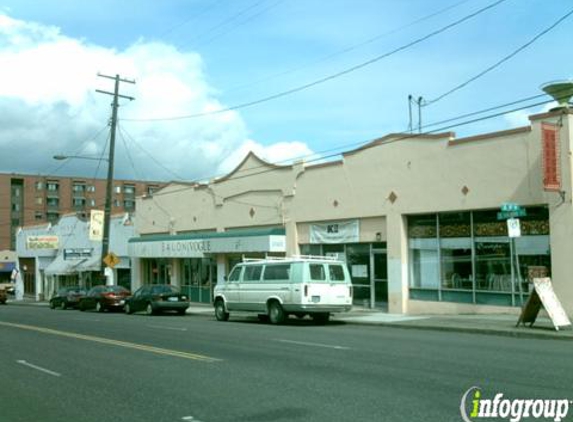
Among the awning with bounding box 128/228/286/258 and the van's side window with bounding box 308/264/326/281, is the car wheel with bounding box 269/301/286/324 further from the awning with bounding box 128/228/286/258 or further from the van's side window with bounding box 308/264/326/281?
the awning with bounding box 128/228/286/258

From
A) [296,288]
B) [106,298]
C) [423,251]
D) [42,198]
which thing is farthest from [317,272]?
[42,198]

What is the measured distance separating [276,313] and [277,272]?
4.14 ft

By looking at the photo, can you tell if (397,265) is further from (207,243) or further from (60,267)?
(60,267)

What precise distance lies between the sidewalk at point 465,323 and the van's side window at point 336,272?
1446 millimetres

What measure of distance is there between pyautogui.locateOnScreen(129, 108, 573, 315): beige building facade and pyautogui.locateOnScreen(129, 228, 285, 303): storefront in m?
0.09

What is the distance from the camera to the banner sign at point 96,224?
41.8 meters

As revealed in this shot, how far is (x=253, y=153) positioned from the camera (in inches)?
1276

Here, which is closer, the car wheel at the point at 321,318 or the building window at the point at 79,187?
the car wheel at the point at 321,318

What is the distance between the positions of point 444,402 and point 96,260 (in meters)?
43.7

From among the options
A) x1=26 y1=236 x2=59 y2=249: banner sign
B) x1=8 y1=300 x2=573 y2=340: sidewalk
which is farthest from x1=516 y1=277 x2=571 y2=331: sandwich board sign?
x1=26 y1=236 x2=59 y2=249: banner sign

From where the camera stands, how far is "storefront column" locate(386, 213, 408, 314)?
24625 millimetres

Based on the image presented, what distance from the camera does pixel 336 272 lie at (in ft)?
71.6

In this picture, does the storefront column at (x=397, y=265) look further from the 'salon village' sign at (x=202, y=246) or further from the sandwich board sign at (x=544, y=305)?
the sandwich board sign at (x=544, y=305)

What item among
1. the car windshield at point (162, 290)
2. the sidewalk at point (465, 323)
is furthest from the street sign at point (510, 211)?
the car windshield at point (162, 290)
